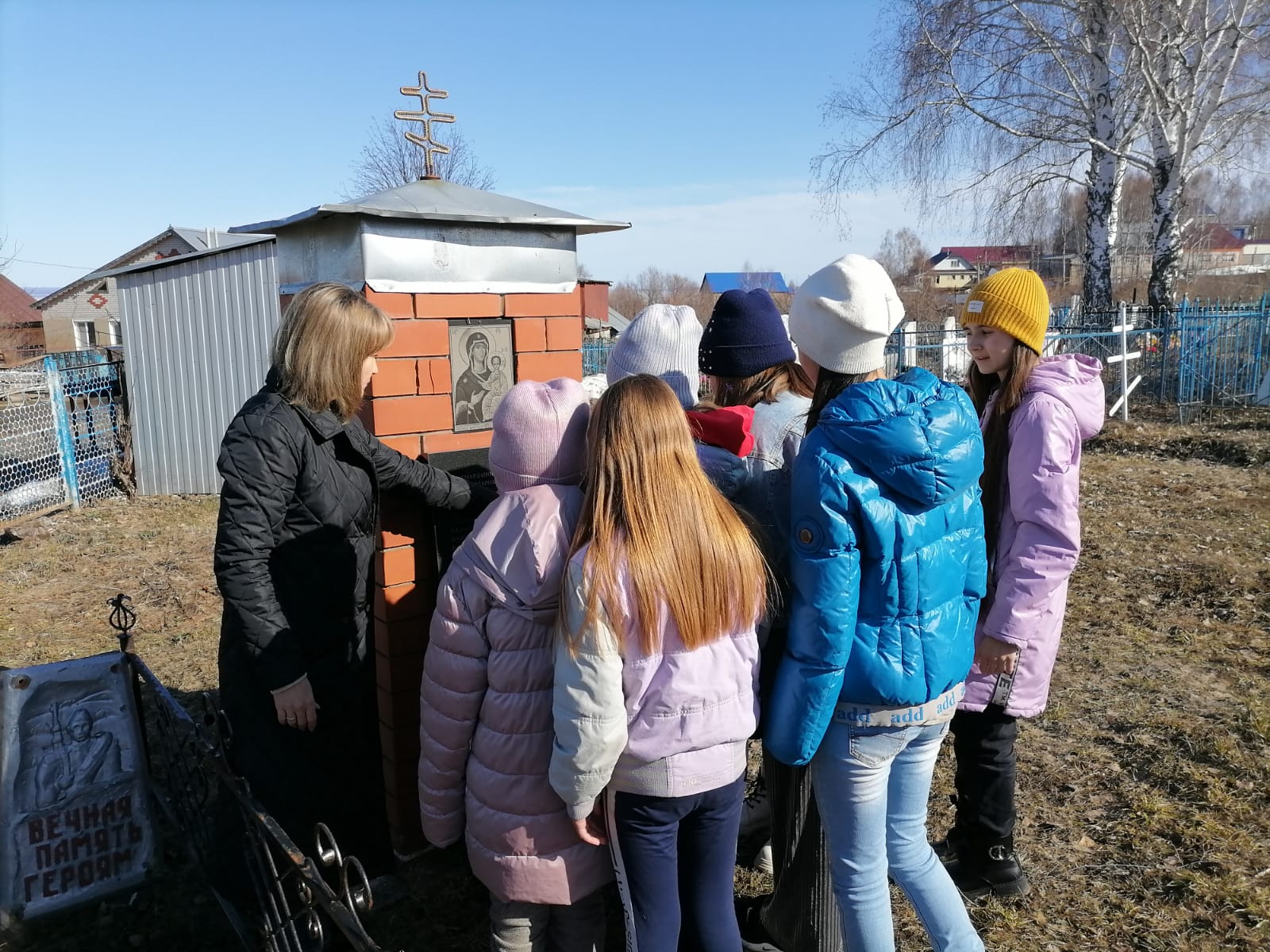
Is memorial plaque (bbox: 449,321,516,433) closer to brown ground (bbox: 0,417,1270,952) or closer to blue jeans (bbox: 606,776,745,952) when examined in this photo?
blue jeans (bbox: 606,776,745,952)

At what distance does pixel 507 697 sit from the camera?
5.73 feet

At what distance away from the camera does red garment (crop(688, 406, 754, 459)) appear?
6.40 feet

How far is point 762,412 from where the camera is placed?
6.91ft

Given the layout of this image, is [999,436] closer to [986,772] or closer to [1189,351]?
[986,772]

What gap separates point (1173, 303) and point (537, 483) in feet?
48.7

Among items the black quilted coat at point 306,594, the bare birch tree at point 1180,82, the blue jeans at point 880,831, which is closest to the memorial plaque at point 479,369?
the black quilted coat at point 306,594

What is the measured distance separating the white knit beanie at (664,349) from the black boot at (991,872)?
5.26 feet

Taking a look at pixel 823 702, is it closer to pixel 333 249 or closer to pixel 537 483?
pixel 537 483

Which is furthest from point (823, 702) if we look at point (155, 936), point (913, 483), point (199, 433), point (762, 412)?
point (199, 433)

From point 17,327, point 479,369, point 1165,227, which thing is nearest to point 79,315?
point 17,327

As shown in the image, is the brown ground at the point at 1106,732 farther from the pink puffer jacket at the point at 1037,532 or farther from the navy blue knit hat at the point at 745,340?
the navy blue knit hat at the point at 745,340

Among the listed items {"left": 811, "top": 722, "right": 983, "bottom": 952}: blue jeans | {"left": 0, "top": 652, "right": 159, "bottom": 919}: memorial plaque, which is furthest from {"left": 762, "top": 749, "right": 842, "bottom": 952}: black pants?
{"left": 0, "top": 652, "right": 159, "bottom": 919}: memorial plaque

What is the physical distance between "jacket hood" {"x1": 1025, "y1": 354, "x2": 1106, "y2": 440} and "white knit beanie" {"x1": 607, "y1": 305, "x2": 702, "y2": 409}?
94 centimetres

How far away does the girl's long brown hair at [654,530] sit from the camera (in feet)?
5.34
